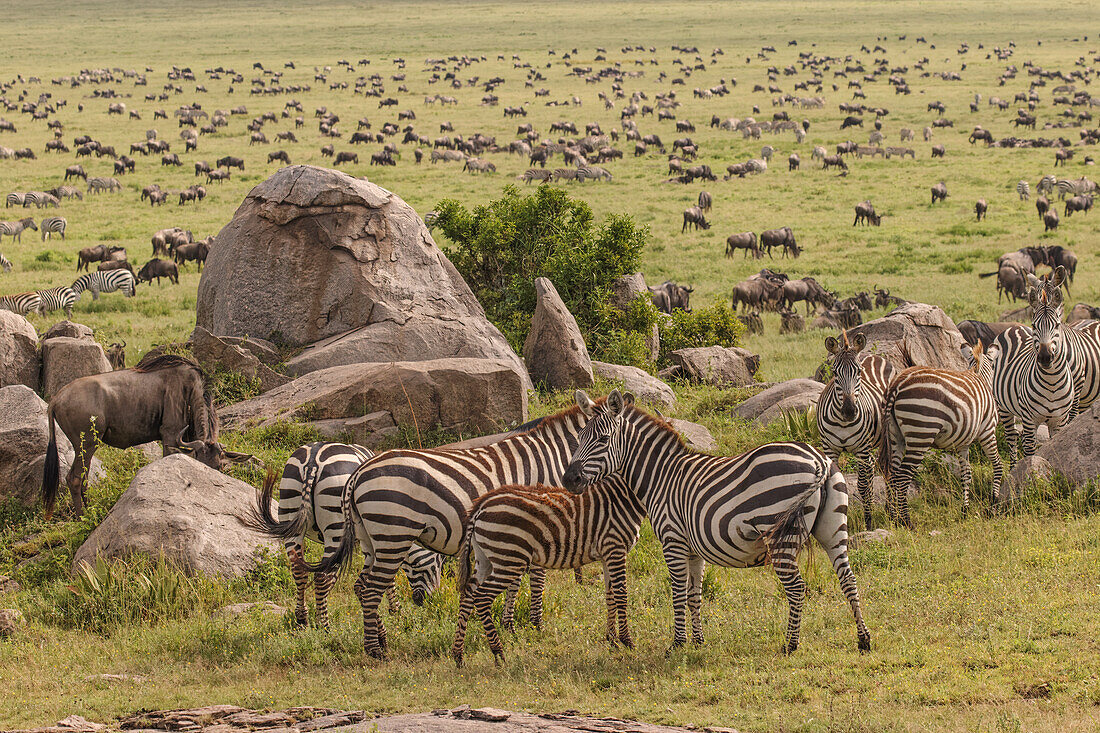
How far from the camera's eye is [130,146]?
188 ft

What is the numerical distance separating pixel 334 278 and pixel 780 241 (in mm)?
19699

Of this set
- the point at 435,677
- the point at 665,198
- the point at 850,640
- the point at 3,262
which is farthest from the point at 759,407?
the point at 665,198

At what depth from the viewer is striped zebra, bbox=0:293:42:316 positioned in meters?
23.8

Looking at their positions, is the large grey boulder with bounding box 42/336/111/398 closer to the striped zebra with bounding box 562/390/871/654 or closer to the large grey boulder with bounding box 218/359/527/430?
the large grey boulder with bounding box 218/359/527/430

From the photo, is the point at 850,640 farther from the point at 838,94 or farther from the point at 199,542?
the point at 838,94

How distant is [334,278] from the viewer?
56.2 feet

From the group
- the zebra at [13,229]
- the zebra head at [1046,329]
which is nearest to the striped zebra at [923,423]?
A: the zebra head at [1046,329]

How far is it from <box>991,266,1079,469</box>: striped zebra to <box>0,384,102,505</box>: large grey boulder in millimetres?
11103

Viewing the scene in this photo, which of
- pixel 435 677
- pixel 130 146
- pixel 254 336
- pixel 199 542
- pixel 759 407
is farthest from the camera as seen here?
pixel 130 146

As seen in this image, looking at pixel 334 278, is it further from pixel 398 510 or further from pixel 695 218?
pixel 695 218

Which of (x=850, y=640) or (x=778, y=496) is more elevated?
(x=778, y=496)

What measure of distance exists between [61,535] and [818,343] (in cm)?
1619

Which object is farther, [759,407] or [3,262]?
[3,262]

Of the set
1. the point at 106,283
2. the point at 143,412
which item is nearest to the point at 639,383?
the point at 143,412
